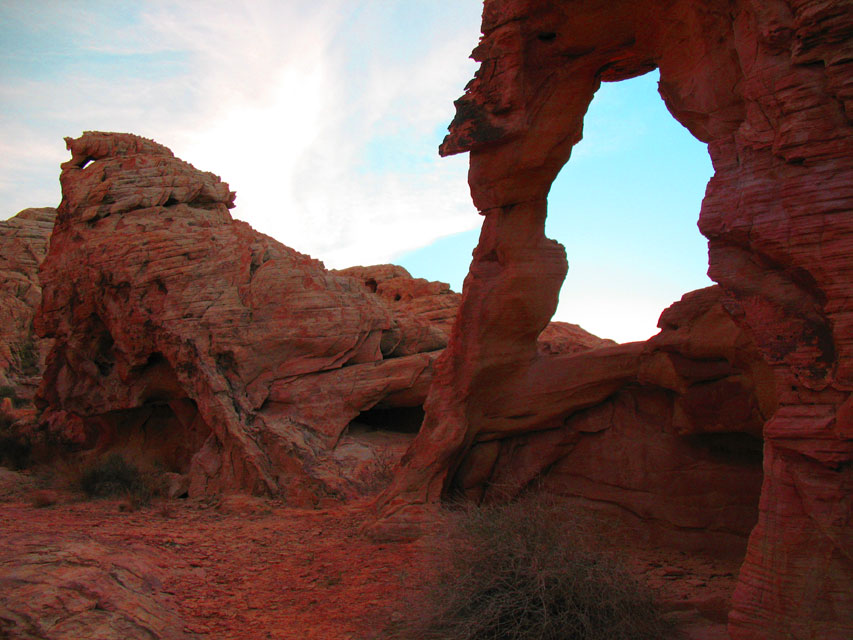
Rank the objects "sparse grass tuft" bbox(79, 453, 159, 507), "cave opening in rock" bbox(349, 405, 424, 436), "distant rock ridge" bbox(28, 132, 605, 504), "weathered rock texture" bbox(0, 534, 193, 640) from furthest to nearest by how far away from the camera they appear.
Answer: "cave opening in rock" bbox(349, 405, 424, 436), "distant rock ridge" bbox(28, 132, 605, 504), "sparse grass tuft" bbox(79, 453, 159, 507), "weathered rock texture" bbox(0, 534, 193, 640)

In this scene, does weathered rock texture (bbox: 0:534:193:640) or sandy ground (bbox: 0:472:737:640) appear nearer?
weathered rock texture (bbox: 0:534:193:640)

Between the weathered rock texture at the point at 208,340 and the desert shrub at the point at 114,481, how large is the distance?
72 cm

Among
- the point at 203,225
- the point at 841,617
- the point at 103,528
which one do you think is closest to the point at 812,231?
the point at 841,617

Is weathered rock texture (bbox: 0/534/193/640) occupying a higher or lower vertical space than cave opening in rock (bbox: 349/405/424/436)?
lower

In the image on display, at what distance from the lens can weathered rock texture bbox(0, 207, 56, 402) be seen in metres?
22.8

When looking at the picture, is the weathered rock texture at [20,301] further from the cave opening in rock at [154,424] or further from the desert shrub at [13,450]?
the cave opening in rock at [154,424]

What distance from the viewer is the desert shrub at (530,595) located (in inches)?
161

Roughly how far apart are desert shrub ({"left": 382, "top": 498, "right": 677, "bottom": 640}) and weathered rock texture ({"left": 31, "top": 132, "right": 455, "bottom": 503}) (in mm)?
4736

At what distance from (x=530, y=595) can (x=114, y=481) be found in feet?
25.7

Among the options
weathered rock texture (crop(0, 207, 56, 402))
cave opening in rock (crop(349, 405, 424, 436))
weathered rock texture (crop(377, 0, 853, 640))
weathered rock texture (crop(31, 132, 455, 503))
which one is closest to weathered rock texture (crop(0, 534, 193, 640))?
weathered rock texture (crop(377, 0, 853, 640))

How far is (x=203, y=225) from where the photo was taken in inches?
465

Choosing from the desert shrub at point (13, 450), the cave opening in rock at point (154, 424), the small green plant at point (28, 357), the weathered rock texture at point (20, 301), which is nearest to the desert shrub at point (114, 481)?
the cave opening in rock at point (154, 424)

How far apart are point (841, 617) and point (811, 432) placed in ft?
3.35

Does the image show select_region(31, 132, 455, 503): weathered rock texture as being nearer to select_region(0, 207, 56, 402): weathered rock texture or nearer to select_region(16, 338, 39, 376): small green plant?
select_region(0, 207, 56, 402): weathered rock texture
